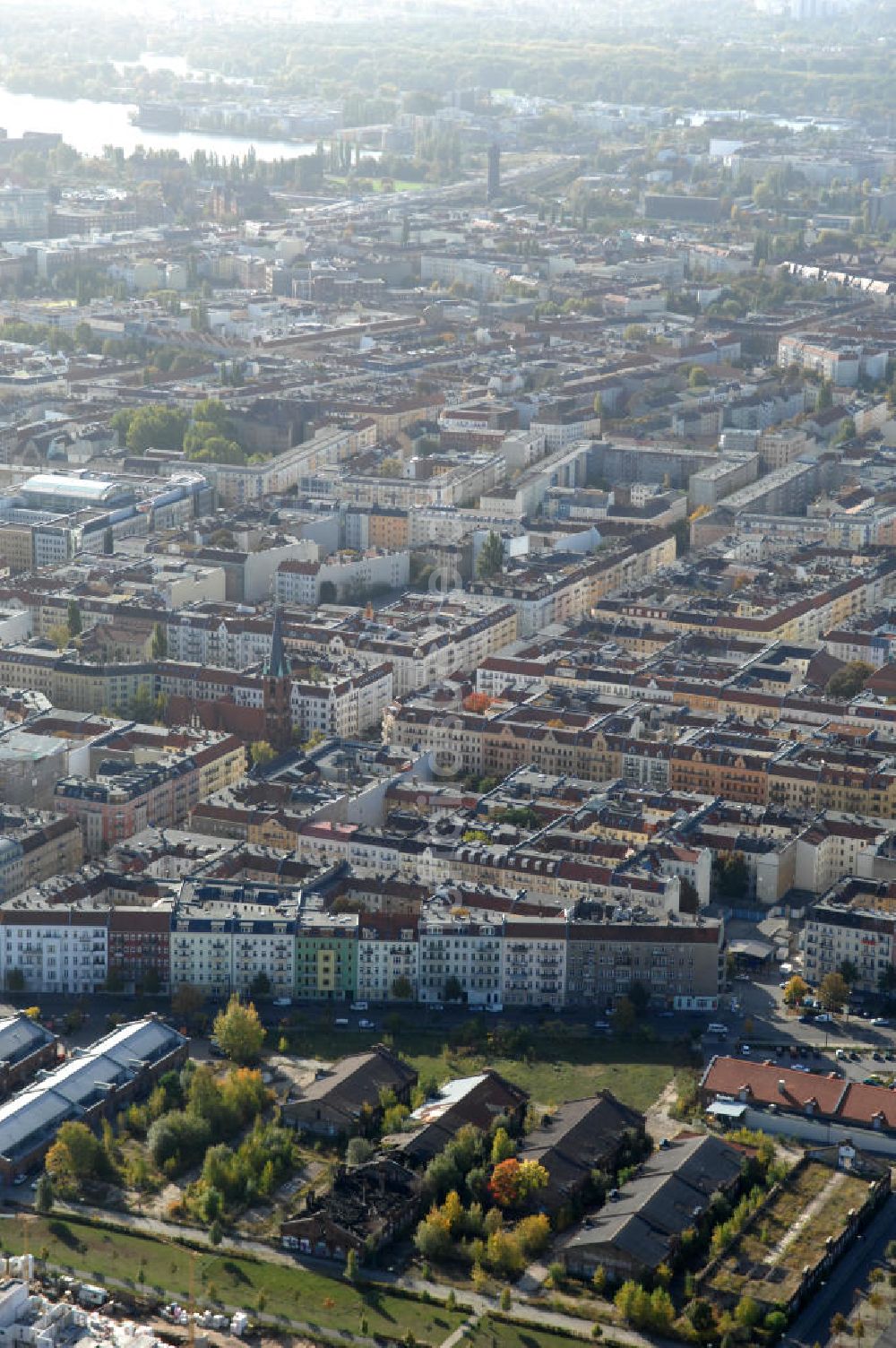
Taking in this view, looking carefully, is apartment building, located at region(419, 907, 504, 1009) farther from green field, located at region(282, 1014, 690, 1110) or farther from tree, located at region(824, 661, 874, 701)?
tree, located at region(824, 661, 874, 701)

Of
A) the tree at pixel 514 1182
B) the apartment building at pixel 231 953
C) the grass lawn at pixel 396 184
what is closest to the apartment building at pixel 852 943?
the apartment building at pixel 231 953

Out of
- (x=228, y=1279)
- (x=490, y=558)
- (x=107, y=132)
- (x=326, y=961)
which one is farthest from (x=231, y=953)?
(x=107, y=132)

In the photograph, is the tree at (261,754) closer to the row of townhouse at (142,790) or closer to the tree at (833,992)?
the row of townhouse at (142,790)

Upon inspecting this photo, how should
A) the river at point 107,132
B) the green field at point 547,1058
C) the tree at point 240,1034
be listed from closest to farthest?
the green field at point 547,1058 < the tree at point 240,1034 < the river at point 107,132

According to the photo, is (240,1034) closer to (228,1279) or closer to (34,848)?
(228,1279)

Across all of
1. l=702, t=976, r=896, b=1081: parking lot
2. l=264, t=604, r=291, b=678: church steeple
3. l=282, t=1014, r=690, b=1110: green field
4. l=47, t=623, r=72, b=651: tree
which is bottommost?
l=282, t=1014, r=690, b=1110: green field

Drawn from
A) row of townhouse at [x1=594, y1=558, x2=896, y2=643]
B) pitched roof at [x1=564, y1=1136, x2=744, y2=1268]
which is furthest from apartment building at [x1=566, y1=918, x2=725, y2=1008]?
row of townhouse at [x1=594, y1=558, x2=896, y2=643]

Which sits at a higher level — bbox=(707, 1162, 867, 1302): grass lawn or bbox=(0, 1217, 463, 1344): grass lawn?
bbox=(707, 1162, 867, 1302): grass lawn

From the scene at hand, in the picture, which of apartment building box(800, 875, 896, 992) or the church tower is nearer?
apartment building box(800, 875, 896, 992)
